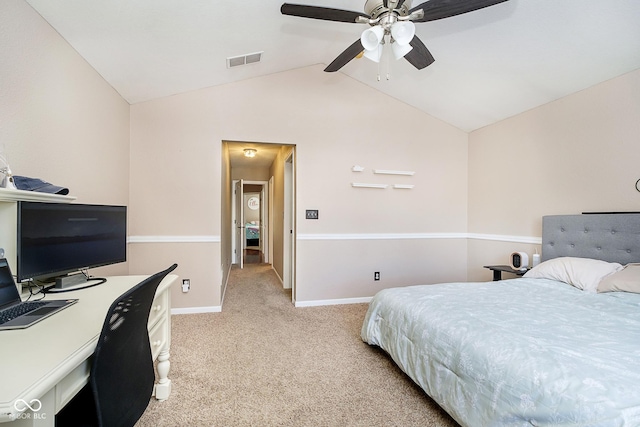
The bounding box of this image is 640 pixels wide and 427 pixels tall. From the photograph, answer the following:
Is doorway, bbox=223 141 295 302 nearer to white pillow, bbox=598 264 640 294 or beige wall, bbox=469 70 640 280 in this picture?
beige wall, bbox=469 70 640 280

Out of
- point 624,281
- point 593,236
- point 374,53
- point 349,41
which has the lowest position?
point 624,281

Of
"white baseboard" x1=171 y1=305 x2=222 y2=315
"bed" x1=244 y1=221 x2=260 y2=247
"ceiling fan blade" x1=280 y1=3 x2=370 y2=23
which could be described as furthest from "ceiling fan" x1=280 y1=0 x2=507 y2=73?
"bed" x1=244 y1=221 x2=260 y2=247

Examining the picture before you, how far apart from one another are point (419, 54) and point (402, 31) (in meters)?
0.47

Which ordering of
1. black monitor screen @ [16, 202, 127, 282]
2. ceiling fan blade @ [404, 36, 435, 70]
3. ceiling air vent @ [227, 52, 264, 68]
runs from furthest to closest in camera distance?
1. ceiling air vent @ [227, 52, 264, 68]
2. ceiling fan blade @ [404, 36, 435, 70]
3. black monitor screen @ [16, 202, 127, 282]

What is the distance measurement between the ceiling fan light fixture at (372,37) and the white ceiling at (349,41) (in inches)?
33.3

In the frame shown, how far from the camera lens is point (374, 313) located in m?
2.31

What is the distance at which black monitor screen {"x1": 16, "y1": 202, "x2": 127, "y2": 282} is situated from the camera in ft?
4.43

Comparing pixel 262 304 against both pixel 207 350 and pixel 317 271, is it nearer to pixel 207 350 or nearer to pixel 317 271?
pixel 317 271

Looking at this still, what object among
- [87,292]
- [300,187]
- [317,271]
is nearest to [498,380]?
[87,292]

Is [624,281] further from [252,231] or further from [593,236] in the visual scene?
[252,231]

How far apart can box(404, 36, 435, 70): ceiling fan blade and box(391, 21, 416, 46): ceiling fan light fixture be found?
248 millimetres

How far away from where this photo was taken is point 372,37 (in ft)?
5.72

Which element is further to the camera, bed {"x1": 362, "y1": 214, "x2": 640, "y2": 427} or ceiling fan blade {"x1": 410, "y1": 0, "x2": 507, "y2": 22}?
ceiling fan blade {"x1": 410, "y1": 0, "x2": 507, "y2": 22}

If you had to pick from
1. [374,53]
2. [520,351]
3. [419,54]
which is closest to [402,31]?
[374,53]
